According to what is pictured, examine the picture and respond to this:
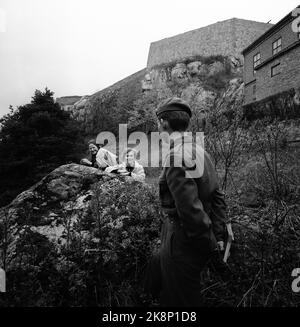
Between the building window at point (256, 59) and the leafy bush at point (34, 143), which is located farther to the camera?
the building window at point (256, 59)

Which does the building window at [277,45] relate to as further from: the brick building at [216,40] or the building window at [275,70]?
the brick building at [216,40]

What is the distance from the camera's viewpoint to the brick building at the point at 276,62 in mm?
14859

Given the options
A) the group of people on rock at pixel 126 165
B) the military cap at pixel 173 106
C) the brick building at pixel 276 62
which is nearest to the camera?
the military cap at pixel 173 106

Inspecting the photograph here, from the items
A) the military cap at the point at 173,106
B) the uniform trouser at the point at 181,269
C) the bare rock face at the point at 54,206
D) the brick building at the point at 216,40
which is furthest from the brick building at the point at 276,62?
the uniform trouser at the point at 181,269

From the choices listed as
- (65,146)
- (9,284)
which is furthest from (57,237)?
(65,146)

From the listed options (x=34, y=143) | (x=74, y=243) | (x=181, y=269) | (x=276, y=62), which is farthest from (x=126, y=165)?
(x=276, y=62)

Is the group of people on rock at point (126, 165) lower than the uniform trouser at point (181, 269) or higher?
higher

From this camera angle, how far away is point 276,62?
1605 centimetres

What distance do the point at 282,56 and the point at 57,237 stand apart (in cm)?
1747

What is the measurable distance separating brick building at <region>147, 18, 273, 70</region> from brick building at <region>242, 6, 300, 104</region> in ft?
47.8

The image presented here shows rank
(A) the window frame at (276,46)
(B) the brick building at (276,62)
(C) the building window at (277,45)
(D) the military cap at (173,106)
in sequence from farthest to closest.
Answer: (C) the building window at (277,45) → (A) the window frame at (276,46) → (B) the brick building at (276,62) → (D) the military cap at (173,106)
